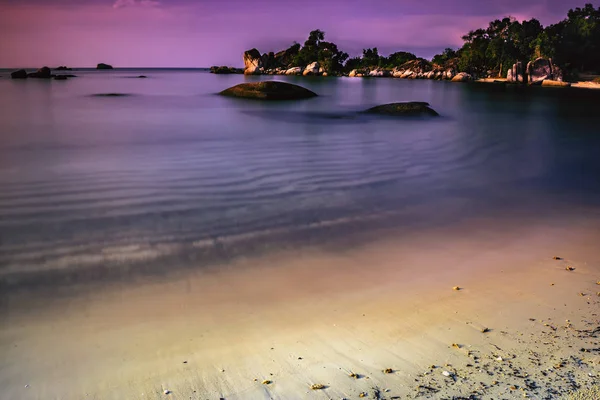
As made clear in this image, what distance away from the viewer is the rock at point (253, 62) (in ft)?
452

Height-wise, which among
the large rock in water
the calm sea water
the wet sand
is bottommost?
the wet sand

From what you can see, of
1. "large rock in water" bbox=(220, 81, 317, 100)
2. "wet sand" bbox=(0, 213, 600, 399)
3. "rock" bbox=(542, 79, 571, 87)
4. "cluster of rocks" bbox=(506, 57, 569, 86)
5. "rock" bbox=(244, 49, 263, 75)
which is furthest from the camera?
"rock" bbox=(244, 49, 263, 75)

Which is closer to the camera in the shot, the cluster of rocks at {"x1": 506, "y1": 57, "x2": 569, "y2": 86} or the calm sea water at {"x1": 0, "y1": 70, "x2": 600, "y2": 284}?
the calm sea water at {"x1": 0, "y1": 70, "x2": 600, "y2": 284}

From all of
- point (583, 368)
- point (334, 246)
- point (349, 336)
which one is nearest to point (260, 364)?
point (349, 336)

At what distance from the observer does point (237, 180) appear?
8.72 m

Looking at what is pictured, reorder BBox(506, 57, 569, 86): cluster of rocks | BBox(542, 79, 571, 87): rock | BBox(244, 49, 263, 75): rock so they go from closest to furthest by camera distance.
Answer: BBox(542, 79, 571, 87): rock
BBox(506, 57, 569, 86): cluster of rocks
BBox(244, 49, 263, 75): rock

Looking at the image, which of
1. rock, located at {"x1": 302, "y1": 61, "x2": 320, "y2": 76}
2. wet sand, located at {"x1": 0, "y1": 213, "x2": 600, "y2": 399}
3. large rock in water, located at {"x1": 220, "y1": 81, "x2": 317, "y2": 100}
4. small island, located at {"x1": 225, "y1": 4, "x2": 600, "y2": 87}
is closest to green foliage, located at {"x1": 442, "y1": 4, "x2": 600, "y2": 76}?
small island, located at {"x1": 225, "y1": 4, "x2": 600, "y2": 87}

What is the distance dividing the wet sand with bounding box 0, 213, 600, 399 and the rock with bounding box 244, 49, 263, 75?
456 feet

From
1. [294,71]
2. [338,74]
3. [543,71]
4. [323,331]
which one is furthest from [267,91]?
[294,71]

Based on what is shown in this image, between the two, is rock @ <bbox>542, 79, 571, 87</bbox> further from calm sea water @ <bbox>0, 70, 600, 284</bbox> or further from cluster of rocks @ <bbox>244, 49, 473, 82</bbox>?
calm sea water @ <bbox>0, 70, 600, 284</bbox>

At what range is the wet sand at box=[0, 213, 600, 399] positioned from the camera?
2881 millimetres

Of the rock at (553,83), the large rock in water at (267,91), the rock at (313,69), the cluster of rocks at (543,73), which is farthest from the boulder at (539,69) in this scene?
the rock at (313,69)

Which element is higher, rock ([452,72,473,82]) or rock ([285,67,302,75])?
rock ([285,67,302,75])

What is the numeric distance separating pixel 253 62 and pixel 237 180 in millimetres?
137170
